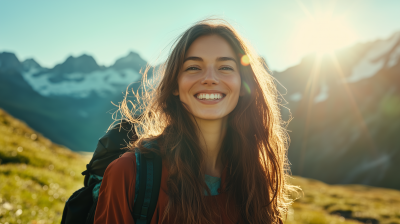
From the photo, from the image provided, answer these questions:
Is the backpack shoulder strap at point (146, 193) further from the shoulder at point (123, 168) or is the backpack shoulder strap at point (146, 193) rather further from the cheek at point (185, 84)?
the cheek at point (185, 84)

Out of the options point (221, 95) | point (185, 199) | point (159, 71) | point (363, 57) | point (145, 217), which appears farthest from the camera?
point (363, 57)

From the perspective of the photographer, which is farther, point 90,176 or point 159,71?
point 159,71

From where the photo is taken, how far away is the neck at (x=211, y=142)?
3082 millimetres

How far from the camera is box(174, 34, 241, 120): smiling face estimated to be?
2.88 m

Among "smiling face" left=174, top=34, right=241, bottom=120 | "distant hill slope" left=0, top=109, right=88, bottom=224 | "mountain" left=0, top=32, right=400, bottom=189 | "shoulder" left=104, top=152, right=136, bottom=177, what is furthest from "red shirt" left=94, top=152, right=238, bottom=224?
"mountain" left=0, top=32, right=400, bottom=189

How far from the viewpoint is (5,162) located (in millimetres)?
9461

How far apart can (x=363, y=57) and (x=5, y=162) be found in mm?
149851

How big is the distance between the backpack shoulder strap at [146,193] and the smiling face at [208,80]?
3.19ft

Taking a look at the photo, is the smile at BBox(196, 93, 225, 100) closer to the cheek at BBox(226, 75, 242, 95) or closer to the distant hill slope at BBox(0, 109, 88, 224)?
the cheek at BBox(226, 75, 242, 95)

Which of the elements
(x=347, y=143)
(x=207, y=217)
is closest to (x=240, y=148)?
(x=207, y=217)

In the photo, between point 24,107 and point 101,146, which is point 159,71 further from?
point 24,107

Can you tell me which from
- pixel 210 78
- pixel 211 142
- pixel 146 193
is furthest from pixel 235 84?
pixel 146 193

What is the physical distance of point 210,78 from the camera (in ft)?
9.24

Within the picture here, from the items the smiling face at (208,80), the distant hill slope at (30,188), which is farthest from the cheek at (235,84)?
the distant hill slope at (30,188)
